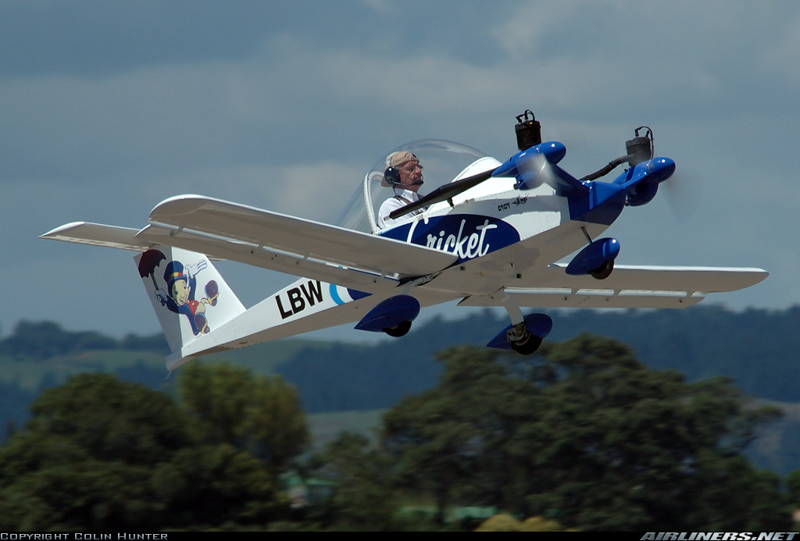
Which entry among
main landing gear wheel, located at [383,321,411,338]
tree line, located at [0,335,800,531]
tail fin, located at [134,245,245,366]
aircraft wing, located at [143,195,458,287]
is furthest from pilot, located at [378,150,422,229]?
tree line, located at [0,335,800,531]

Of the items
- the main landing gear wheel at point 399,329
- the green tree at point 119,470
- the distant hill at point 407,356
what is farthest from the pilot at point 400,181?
the distant hill at point 407,356

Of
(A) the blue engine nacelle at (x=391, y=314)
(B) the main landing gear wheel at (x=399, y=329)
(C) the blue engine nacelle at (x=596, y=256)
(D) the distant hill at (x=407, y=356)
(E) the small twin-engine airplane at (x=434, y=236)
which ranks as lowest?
(B) the main landing gear wheel at (x=399, y=329)

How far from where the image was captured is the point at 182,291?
50.0 feet

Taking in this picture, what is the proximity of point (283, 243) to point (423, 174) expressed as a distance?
5.55 feet

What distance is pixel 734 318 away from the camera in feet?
428

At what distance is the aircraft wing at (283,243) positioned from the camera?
1058cm

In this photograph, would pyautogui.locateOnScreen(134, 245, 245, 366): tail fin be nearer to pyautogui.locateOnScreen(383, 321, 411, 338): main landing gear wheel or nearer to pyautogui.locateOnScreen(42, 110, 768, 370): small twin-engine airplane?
pyautogui.locateOnScreen(42, 110, 768, 370): small twin-engine airplane

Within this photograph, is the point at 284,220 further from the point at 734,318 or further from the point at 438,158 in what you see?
the point at 734,318

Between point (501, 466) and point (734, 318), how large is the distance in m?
105

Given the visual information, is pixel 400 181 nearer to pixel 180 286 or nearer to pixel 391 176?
pixel 391 176

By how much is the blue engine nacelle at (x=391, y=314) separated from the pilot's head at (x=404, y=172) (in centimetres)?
125

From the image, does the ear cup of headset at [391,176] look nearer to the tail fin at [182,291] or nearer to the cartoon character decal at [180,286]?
the tail fin at [182,291]

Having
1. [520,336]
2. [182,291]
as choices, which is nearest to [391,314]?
[520,336]

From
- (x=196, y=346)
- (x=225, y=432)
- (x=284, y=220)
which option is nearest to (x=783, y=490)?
(x=225, y=432)
